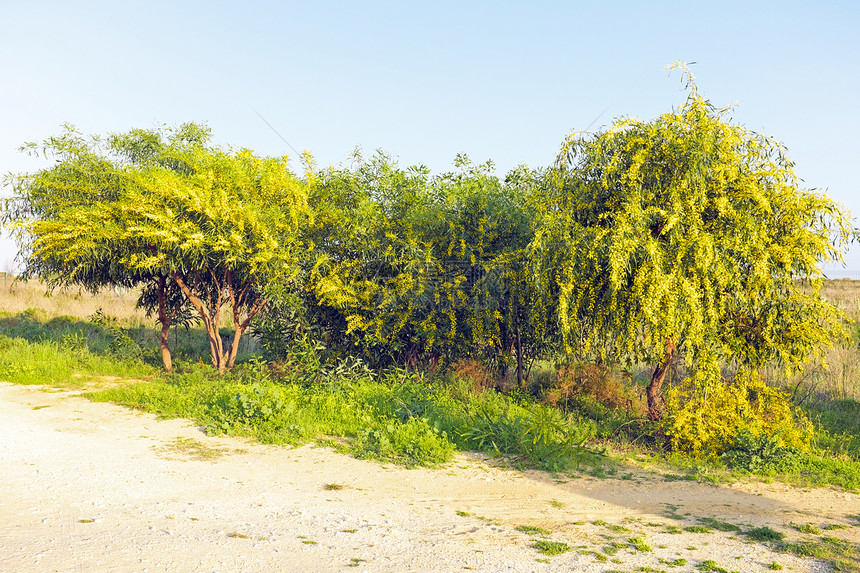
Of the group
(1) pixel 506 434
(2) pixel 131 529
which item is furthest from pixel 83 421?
(1) pixel 506 434

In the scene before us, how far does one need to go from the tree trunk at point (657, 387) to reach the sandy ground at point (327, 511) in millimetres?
2240

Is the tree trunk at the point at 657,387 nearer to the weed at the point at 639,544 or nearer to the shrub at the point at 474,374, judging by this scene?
the shrub at the point at 474,374

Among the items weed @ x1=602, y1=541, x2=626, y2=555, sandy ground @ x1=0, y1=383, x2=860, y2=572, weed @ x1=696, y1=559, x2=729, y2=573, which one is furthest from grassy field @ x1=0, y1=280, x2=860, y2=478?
weed @ x1=696, y1=559, x2=729, y2=573

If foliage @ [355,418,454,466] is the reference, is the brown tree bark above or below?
above

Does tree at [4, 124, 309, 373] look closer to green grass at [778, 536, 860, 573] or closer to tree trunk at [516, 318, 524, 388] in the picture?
tree trunk at [516, 318, 524, 388]

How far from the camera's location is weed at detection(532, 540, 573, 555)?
4887 mm

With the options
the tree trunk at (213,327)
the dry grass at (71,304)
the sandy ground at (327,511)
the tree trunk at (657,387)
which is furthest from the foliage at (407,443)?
the dry grass at (71,304)

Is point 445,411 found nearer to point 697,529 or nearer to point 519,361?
point 519,361

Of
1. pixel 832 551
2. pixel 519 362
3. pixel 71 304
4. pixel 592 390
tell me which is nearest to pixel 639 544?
pixel 832 551

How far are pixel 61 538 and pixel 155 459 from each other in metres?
2.70

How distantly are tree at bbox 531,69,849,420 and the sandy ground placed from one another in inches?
85.6

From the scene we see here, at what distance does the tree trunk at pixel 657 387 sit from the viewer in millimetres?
9398

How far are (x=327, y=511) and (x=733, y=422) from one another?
19.1 feet

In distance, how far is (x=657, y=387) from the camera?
976cm
